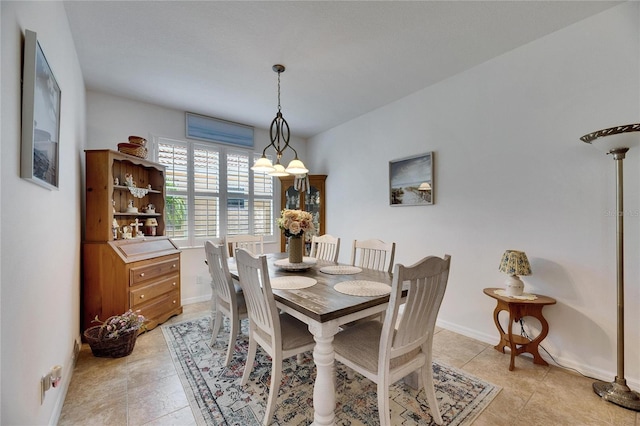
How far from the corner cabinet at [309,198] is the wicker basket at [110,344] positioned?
2.53 metres

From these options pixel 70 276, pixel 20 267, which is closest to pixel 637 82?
pixel 20 267

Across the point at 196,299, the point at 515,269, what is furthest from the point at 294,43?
the point at 196,299

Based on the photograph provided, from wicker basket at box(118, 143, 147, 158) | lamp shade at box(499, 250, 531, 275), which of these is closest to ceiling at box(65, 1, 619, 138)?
wicker basket at box(118, 143, 147, 158)

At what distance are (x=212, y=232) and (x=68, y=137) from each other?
2157mm

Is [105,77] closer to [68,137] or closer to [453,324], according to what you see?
[68,137]

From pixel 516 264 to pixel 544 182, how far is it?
76 centimetres

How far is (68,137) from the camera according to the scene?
2.09 m

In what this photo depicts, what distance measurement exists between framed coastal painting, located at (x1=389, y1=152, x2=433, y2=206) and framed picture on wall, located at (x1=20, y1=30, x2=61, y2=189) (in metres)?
3.16

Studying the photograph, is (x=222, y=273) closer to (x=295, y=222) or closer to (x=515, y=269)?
(x=295, y=222)

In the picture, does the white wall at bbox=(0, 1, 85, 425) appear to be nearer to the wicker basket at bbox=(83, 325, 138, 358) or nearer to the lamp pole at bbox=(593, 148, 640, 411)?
the wicker basket at bbox=(83, 325, 138, 358)

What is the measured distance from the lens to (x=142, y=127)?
11.4ft

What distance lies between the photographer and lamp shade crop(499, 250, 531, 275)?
2.14m

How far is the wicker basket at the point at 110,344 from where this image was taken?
224cm

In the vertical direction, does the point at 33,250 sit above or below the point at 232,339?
above
